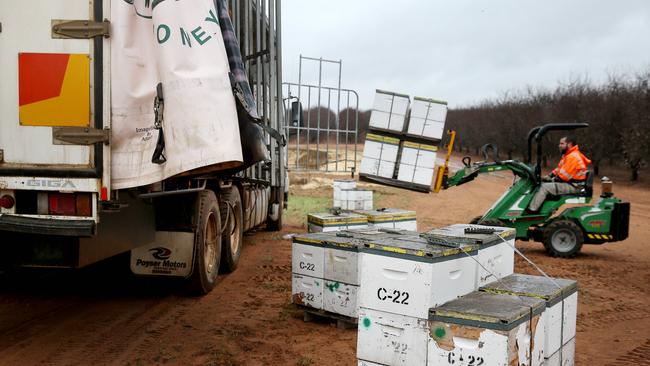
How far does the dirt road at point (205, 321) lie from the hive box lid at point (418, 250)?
4.48 feet

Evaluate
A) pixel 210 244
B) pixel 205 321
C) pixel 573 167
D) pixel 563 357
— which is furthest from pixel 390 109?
pixel 563 357

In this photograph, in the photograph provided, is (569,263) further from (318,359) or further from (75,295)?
(75,295)

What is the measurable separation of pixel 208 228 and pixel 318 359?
2990 mm

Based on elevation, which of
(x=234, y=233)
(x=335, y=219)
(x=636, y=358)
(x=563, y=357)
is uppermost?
(x=335, y=219)

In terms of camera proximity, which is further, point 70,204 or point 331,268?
point 331,268

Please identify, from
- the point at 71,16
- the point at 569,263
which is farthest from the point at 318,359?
the point at 569,263

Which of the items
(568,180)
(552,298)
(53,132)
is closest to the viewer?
(552,298)

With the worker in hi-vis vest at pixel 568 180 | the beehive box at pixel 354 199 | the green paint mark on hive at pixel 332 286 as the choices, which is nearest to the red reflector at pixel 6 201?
the green paint mark on hive at pixel 332 286

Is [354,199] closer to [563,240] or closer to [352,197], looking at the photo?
[352,197]

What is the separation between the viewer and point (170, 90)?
490cm

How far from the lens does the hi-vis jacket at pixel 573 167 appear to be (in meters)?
11.7

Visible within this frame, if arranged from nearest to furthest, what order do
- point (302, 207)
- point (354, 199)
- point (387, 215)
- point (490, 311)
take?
point (490, 311), point (387, 215), point (354, 199), point (302, 207)

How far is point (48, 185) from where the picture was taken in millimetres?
4988

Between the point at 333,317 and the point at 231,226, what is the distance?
342cm
